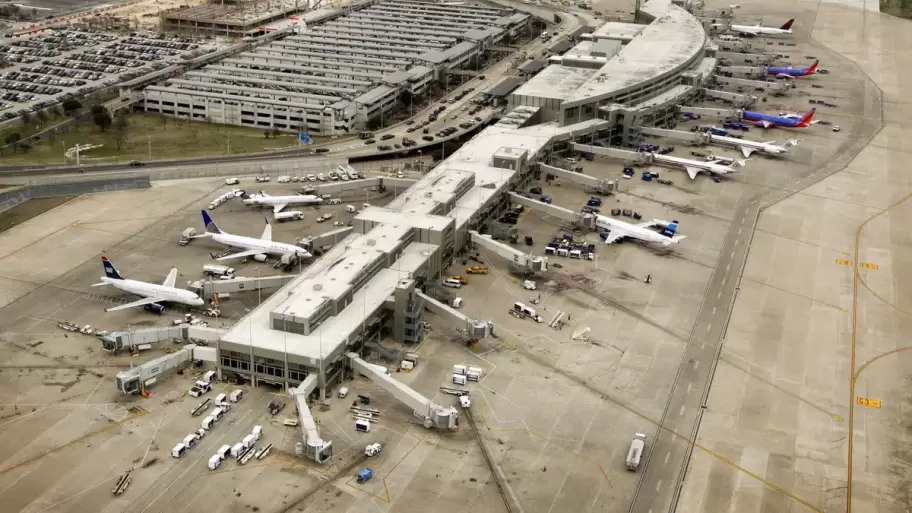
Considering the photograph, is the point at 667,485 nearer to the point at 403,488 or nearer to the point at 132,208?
the point at 403,488

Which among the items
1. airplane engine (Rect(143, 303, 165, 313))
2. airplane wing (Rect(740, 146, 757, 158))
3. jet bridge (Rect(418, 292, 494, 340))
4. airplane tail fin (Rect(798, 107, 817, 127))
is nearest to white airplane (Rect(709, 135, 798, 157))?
airplane wing (Rect(740, 146, 757, 158))

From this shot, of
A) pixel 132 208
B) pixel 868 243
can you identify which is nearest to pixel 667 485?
pixel 868 243

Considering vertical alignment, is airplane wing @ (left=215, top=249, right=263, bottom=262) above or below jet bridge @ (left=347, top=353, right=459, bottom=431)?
below

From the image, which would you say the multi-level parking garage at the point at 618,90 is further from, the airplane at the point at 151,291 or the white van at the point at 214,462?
the white van at the point at 214,462

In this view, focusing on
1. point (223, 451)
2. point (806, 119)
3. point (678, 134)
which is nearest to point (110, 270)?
point (223, 451)

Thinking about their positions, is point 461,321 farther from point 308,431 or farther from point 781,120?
point 781,120

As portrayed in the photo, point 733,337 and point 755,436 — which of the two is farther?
point 733,337

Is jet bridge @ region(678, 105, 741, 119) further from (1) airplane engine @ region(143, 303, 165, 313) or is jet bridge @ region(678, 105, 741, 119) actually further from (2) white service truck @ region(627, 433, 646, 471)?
(1) airplane engine @ region(143, 303, 165, 313)
